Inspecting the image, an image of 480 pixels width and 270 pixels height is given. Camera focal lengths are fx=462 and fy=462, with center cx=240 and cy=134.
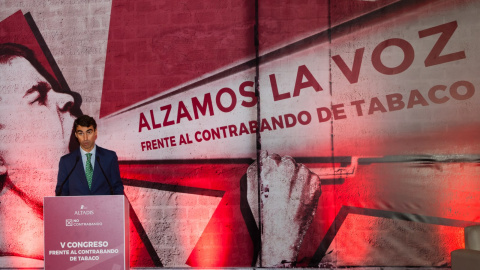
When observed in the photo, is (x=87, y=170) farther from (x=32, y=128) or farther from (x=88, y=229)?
(x=32, y=128)

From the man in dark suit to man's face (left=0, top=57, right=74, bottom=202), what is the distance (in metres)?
0.80

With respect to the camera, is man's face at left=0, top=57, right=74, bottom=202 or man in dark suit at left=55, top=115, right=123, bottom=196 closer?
man in dark suit at left=55, top=115, right=123, bottom=196

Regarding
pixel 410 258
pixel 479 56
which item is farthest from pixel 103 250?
pixel 479 56

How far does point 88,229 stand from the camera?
3.14m

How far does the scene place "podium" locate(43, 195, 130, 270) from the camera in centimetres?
313

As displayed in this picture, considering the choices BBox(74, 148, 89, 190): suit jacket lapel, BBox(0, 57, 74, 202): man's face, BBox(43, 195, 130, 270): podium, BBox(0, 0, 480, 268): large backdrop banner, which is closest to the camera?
BBox(43, 195, 130, 270): podium

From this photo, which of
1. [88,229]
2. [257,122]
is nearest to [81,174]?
[88,229]

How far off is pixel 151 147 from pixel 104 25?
1194 mm

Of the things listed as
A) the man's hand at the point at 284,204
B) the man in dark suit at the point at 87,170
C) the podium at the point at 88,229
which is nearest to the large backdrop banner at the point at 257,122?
the man's hand at the point at 284,204

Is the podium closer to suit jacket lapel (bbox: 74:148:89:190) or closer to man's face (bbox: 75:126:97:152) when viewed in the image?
suit jacket lapel (bbox: 74:148:89:190)

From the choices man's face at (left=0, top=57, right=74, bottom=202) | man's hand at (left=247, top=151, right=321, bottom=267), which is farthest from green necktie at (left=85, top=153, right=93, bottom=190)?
man's hand at (left=247, top=151, right=321, bottom=267)

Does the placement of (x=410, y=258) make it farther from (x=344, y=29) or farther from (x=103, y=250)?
(x=103, y=250)

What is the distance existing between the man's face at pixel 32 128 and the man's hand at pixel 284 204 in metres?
1.87

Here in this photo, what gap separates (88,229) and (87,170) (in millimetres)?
532
